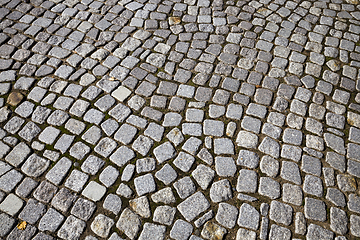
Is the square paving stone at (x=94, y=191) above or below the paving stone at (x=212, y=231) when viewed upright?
above

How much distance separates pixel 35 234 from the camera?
2.56 meters

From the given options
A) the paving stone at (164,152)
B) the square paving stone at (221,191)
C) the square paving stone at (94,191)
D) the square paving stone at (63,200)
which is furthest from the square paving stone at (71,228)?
the square paving stone at (221,191)

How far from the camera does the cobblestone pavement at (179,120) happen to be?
8.75 feet

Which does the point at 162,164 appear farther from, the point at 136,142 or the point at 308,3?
the point at 308,3

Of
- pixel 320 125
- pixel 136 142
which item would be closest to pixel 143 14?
pixel 136 142

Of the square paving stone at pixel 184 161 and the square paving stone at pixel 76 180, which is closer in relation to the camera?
the square paving stone at pixel 76 180

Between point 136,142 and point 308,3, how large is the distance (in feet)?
12.5

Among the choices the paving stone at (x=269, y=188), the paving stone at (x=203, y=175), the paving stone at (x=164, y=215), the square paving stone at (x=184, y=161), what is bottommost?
the paving stone at (x=164, y=215)

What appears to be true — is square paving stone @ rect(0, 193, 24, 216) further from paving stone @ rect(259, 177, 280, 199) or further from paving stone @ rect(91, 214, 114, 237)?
paving stone @ rect(259, 177, 280, 199)

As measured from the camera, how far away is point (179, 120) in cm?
333

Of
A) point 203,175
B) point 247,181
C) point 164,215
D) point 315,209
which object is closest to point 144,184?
point 164,215

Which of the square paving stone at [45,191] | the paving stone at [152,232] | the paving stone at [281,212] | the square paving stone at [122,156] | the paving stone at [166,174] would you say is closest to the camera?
the paving stone at [152,232]

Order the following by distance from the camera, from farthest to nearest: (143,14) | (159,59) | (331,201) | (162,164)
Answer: (143,14) → (159,59) → (162,164) → (331,201)

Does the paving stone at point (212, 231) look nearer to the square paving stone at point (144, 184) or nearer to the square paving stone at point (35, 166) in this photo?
the square paving stone at point (144, 184)
